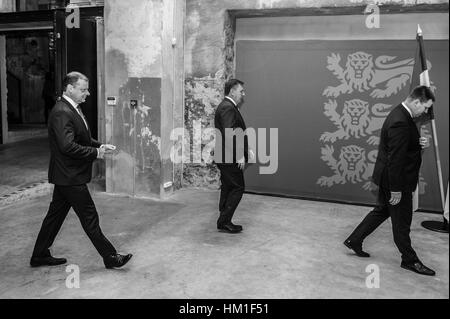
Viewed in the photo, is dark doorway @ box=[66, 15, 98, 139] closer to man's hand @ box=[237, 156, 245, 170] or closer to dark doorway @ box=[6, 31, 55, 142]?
man's hand @ box=[237, 156, 245, 170]

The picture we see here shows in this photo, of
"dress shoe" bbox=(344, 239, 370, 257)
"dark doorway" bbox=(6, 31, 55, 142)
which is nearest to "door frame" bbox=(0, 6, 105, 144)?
"dark doorway" bbox=(6, 31, 55, 142)

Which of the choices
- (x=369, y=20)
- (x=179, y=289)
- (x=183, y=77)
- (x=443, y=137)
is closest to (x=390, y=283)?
(x=179, y=289)

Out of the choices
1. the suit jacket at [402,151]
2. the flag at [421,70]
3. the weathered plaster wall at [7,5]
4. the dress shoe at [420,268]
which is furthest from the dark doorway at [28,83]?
the dress shoe at [420,268]

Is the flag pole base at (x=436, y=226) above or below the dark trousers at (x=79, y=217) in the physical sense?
below

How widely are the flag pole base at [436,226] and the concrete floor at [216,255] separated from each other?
12 cm

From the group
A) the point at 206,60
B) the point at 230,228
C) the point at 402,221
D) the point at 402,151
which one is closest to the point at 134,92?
the point at 206,60

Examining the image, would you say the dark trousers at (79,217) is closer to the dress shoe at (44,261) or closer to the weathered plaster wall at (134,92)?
the dress shoe at (44,261)

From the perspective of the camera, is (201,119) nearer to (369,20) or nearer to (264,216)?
(264,216)

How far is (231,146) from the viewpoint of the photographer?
5266 millimetres

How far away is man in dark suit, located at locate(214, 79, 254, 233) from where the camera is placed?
527 cm

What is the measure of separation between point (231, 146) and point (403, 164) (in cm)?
192

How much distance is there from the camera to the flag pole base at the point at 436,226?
5.80 metres

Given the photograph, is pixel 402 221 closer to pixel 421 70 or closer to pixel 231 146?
pixel 421 70

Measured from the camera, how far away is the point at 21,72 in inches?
548
